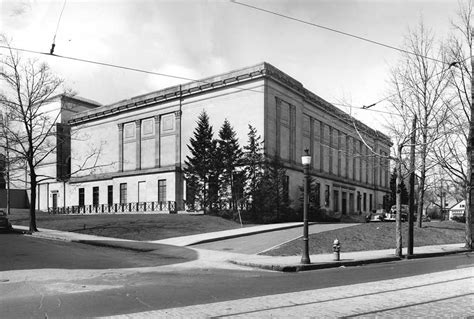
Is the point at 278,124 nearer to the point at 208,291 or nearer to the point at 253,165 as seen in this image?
the point at 253,165

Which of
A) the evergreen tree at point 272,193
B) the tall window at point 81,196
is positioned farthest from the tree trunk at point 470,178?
the tall window at point 81,196

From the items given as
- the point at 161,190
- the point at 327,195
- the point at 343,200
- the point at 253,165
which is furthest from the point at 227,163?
the point at 343,200

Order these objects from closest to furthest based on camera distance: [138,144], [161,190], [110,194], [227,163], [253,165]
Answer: [227,163], [253,165], [161,190], [138,144], [110,194]

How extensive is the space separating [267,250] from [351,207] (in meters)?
53.4

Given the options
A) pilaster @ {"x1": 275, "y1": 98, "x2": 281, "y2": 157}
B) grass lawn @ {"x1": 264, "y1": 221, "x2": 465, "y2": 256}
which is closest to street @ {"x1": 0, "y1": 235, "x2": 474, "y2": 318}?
grass lawn @ {"x1": 264, "y1": 221, "x2": 465, "y2": 256}

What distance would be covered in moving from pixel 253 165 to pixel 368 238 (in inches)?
696

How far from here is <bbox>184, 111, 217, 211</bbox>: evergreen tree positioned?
42.2 meters

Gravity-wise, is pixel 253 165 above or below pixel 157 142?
below

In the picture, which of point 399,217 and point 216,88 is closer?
point 399,217

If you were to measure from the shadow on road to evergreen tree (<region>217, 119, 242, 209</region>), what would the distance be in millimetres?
19278

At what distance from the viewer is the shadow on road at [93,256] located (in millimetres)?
15080

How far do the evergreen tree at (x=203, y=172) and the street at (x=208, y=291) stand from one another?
2625 centimetres

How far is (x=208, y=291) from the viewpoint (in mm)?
10156

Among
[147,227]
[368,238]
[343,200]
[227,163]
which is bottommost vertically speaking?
[343,200]
